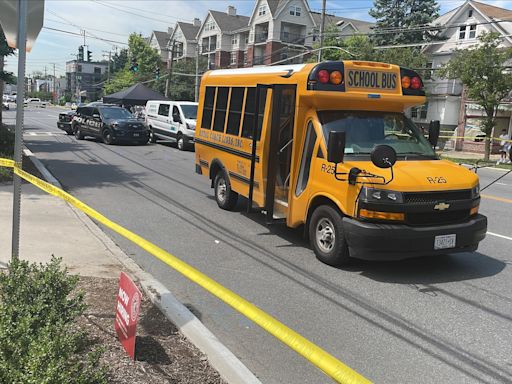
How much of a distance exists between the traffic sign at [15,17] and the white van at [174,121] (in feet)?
55.6

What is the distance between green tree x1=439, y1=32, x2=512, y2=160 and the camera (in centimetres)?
2375

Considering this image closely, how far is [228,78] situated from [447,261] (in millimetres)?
4831

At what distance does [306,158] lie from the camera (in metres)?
6.93

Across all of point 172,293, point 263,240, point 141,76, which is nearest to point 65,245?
point 172,293

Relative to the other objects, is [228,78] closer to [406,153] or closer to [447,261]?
[406,153]

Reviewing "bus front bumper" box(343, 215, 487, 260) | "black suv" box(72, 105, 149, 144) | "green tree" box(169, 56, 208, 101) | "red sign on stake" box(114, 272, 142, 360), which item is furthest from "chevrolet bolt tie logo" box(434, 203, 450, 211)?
"green tree" box(169, 56, 208, 101)

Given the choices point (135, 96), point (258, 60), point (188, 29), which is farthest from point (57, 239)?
point (188, 29)

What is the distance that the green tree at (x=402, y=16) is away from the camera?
49969 millimetres

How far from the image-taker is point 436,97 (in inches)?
1596

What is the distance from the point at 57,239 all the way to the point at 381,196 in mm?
4401

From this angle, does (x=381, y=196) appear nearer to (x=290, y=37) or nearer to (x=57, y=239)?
(x=57, y=239)

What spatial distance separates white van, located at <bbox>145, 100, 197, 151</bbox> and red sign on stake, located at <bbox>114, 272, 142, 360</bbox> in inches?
691

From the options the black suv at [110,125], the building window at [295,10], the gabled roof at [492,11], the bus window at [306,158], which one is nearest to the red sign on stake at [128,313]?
the bus window at [306,158]

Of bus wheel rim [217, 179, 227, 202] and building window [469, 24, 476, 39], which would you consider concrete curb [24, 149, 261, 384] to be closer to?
bus wheel rim [217, 179, 227, 202]
